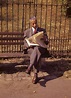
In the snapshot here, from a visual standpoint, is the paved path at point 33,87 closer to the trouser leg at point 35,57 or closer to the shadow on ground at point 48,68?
the shadow on ground at point 48,68

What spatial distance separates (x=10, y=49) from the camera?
8.26 m

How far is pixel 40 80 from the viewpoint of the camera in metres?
6.40

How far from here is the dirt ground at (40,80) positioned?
5770 millimetres

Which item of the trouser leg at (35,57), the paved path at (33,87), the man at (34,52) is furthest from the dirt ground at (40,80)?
the trouser leg at (35,57)

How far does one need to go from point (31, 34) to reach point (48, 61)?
1.44m

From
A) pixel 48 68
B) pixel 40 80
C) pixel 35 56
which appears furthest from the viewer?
pixel 48 68

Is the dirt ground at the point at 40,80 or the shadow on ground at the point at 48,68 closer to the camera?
the dirt ground at the point at 40,80

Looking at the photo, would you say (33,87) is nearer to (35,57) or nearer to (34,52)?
(35,57)

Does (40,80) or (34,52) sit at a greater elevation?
(34,52)

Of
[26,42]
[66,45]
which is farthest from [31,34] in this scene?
[66,45]

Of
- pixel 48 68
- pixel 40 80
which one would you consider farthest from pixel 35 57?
pixel 48 68

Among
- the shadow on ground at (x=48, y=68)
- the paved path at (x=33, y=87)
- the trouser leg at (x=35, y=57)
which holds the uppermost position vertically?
the trouser leg at (x=35, y=57)

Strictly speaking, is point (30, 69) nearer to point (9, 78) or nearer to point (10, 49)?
point (9, 78)

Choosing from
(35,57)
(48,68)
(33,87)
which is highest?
(35,57)
